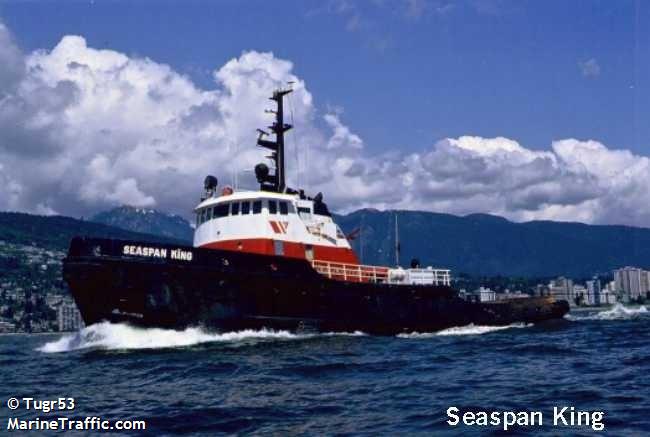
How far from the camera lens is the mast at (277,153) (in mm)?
27828

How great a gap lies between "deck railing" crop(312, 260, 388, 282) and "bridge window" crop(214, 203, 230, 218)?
405cm

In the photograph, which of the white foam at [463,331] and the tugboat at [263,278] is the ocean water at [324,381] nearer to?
the tugboat at [263,278]

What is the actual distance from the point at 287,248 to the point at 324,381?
1246cm

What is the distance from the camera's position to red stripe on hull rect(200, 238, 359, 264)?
2561 centimetres

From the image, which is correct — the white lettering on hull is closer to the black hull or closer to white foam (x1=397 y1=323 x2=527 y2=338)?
the black hull

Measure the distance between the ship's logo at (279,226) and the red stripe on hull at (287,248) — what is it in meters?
0.46

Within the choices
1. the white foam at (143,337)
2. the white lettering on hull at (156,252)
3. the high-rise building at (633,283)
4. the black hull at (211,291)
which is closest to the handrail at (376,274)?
the black hull at (211,291)

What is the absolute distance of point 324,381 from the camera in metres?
14.1

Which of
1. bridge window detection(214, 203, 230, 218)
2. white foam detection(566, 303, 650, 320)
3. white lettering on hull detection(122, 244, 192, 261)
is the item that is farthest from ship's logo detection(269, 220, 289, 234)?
white foam detection(566, 303, 650, 320)

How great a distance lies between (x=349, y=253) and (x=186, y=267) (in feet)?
30.1

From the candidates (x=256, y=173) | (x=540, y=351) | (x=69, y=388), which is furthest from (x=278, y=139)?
(x=69, y=388)

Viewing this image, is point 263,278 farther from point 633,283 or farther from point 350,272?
point 633,283

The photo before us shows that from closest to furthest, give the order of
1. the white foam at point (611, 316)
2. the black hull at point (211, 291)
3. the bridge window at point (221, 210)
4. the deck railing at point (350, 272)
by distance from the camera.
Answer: the black hull at point (211, 291)
the bridge window at point (221, 210)
the deck railing at point (350, 272)
the white foam at point (611, 316)

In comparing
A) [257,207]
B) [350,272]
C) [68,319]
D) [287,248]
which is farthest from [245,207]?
[68,319]
